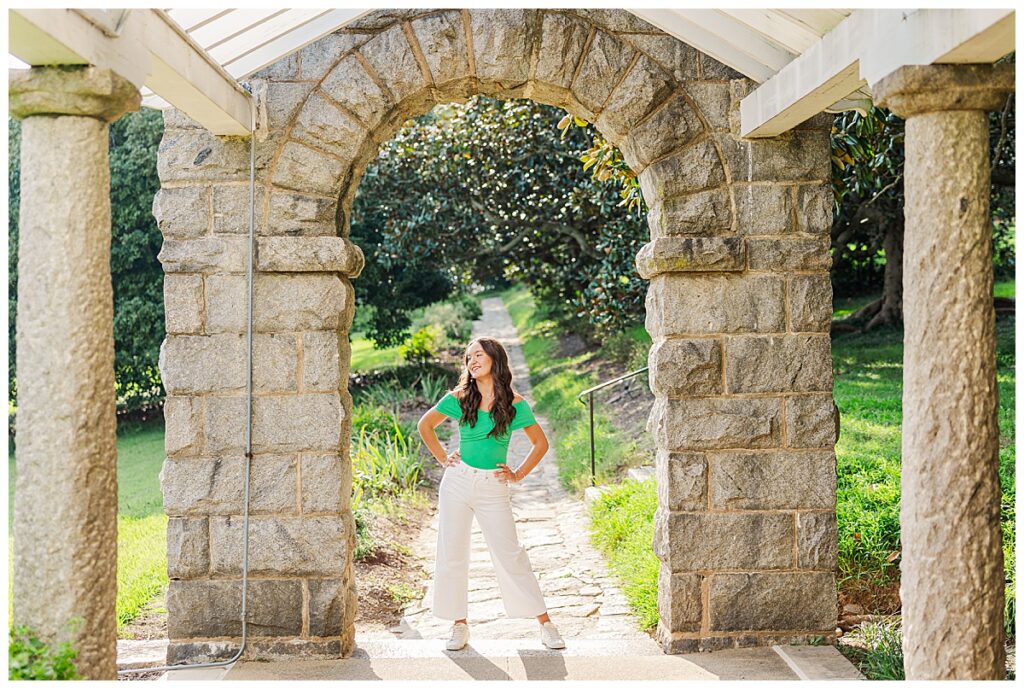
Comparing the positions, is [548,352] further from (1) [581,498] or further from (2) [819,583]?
(2) [819,583]

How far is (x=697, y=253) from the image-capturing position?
4668 mm

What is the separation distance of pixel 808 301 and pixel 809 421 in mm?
593

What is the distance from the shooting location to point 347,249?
15.4 ft

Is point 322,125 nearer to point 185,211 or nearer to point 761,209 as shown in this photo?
point 185,211

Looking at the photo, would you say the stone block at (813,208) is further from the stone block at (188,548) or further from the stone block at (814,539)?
the stone block at (188,548)

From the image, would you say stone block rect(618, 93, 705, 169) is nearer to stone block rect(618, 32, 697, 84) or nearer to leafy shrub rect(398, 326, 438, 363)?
stone block rect(618, 32, 697, 84)

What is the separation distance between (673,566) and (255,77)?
3.13 meters

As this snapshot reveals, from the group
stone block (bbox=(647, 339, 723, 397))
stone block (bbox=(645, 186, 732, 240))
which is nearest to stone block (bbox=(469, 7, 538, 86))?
stone block (bbox=(645, 186, 732, 240))

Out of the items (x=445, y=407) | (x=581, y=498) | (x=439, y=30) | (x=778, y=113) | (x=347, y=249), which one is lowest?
(x=581, y=498)

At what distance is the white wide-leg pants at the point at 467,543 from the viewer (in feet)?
15.5

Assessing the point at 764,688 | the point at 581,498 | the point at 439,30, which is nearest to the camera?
the point at 764,688

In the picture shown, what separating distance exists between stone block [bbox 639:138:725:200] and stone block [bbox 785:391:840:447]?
45.2 inches

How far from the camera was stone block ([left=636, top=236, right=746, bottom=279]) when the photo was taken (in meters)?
4.66

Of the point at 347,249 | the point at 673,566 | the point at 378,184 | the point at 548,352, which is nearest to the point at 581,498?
the point at 673,566
